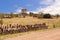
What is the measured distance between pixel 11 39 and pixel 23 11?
2641 inches

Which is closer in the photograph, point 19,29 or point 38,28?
point 19,29

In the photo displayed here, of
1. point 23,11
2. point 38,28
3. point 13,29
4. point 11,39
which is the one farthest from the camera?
point 23,11

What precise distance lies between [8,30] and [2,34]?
1.28 m

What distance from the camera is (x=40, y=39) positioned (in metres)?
21.5

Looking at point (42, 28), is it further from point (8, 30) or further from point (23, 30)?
point (8, 30)

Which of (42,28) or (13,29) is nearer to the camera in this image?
(13,29)

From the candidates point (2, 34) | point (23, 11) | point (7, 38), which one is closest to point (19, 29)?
point (2, 34)

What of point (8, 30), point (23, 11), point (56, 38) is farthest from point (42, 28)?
point (23, 11)

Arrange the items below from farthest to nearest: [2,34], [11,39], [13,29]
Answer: [13,29] → [2,34] → [11,39]

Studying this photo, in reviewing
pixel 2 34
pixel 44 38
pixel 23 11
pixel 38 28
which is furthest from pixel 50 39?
pixel 23 11

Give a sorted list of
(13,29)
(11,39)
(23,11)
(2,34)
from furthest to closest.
A: (23,11), (13,29), (2,34), (11,39)

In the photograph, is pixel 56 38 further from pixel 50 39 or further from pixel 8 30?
pixel 8 30

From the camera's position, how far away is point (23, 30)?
28.1 m

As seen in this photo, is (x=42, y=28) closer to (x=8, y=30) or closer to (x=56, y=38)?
(x=8, y=30)
